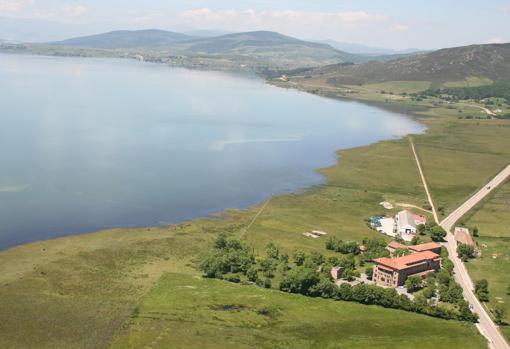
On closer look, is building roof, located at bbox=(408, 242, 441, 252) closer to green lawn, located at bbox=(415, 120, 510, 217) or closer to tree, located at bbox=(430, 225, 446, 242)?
tree, located at bbox=(430, 225, 446, 242)

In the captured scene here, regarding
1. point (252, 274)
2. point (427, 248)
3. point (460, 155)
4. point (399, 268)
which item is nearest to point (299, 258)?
point (252, 274)

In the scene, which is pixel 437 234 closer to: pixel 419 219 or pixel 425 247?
pixel 419 219

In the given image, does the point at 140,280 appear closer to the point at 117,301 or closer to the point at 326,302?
the point at 117,301

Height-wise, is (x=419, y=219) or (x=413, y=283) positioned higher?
(x=419, y=219)

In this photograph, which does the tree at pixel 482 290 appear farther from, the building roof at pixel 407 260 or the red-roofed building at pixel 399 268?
the building roof at pixel 407 260

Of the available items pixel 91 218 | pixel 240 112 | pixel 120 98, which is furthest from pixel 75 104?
pixel 91 218

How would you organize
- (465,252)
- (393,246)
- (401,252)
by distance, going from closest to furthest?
1. (401,252)
2. (465,252)
3. (393,246)

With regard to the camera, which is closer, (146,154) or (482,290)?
(482,290)

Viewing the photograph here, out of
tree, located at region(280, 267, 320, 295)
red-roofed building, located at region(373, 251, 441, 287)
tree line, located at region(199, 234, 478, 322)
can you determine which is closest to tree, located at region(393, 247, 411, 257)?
Answer: tree line, located at region(199, 234, 478, 322)

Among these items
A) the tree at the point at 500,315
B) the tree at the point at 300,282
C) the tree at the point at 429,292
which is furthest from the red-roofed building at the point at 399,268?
the tree at the point at 500,315
